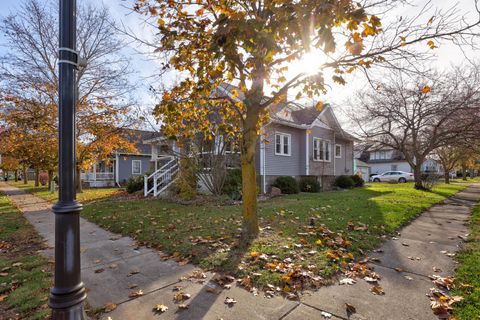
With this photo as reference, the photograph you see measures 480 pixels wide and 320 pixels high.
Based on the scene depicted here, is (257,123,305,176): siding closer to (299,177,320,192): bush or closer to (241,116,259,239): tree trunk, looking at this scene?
(299,177,320,192): bush

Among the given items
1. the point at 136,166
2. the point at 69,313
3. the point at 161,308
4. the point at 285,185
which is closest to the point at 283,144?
the point at 285,185

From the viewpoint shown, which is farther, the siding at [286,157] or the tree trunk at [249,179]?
the siding at [286,157]

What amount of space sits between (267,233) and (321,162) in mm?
15111

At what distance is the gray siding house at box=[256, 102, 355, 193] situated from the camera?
620 inches

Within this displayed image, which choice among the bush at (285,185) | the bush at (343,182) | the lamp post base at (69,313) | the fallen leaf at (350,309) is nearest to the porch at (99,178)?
the bush at (285,185)

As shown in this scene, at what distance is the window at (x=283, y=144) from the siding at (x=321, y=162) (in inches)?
74.4

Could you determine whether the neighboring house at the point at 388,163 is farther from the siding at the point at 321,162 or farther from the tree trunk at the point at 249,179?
the tree trunk at the point at 249,179

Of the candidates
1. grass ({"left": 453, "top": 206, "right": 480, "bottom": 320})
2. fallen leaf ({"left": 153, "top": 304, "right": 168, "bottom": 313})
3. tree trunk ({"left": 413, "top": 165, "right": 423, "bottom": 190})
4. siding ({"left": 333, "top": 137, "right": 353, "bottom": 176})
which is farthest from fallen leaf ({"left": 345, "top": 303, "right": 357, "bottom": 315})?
siding ({"left": 333, "top": 137, "right": 353, "bottom": 176})

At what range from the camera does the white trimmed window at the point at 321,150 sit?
1980 centimetres

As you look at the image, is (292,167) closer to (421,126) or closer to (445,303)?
(421,126)

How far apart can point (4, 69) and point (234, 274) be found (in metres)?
18.9

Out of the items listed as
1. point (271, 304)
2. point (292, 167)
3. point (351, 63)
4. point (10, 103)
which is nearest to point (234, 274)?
point (271, 304)

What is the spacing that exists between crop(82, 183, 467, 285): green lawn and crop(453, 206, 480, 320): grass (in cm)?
141

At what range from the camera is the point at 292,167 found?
18109 millimetres
